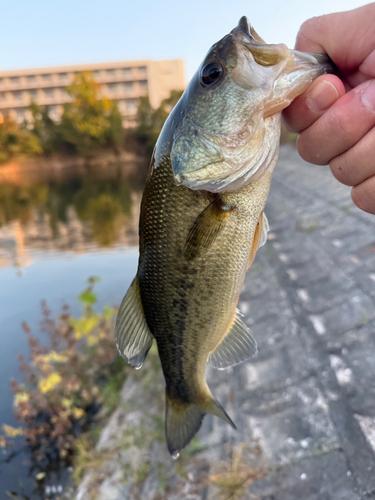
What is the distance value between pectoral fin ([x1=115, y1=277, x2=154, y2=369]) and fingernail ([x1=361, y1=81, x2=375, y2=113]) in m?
1.33

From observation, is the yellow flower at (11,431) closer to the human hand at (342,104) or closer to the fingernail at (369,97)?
the human hand at (342,104)

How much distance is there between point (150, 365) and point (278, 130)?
3894 millimetres

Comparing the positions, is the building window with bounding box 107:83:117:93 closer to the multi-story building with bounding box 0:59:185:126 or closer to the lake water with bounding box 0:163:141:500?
the multi-story building with bounding box 0:59:185:126

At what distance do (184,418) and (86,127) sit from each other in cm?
4676

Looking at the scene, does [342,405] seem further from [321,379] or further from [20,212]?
[20,212]

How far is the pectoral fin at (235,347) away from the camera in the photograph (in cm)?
176

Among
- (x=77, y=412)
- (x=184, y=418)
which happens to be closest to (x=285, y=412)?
(x=184, y=418)

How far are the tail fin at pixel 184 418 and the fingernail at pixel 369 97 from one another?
1676 mm

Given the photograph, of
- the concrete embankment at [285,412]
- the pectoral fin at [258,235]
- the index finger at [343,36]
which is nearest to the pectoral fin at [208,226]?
the pectoral fin at [258,235]

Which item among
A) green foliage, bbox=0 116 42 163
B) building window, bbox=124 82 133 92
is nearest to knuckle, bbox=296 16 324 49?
green foliage, bbox=0 116 42 163

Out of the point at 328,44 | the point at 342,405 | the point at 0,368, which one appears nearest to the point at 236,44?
the point at 328,44

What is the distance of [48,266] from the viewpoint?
9094 millimetres

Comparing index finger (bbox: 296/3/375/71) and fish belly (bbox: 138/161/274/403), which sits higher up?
index finger (bbox: 296/3/375/71)

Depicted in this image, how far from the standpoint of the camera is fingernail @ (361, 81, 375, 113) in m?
1.40
